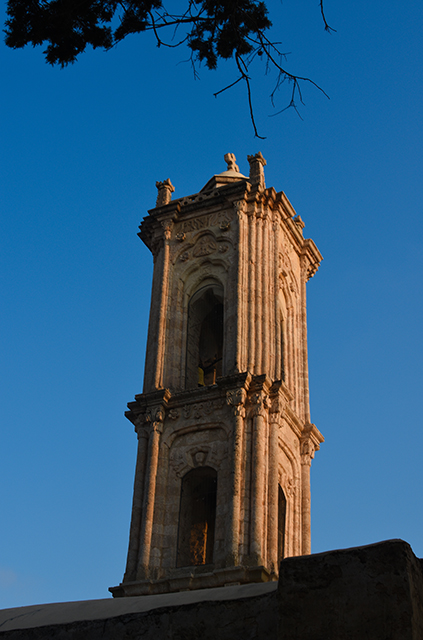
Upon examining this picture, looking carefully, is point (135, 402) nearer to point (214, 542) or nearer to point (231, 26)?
point (214, 542)

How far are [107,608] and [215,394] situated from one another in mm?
20381

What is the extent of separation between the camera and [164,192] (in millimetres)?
30656

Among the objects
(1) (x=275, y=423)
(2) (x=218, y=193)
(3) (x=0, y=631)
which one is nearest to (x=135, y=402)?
(1) (x=275, y=423)

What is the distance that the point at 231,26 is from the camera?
915cm

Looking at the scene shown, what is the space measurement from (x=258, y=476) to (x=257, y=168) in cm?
1155


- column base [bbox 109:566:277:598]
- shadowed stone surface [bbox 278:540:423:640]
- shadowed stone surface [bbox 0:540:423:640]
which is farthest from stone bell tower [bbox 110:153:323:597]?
shadowed stone surface [bbox 278:540:423:640]

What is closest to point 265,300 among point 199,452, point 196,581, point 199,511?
point 199,452

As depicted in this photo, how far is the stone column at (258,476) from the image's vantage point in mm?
21672

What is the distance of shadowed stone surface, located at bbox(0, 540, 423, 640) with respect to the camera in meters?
3.48

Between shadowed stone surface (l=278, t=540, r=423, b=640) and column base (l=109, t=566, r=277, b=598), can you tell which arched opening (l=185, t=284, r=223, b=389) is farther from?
shadowed stone surface (l=278, t=540, r=423, b=640)

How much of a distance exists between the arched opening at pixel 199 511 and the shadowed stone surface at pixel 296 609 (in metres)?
19.8

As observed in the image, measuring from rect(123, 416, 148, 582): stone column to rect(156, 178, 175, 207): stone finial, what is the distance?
28.6ft

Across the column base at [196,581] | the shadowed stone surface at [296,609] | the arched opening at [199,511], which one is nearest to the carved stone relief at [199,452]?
the arched opening at [199,511]

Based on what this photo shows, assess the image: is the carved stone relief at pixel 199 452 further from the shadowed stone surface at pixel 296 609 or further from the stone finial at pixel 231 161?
the shadowed stone surface at pixel 296 609
